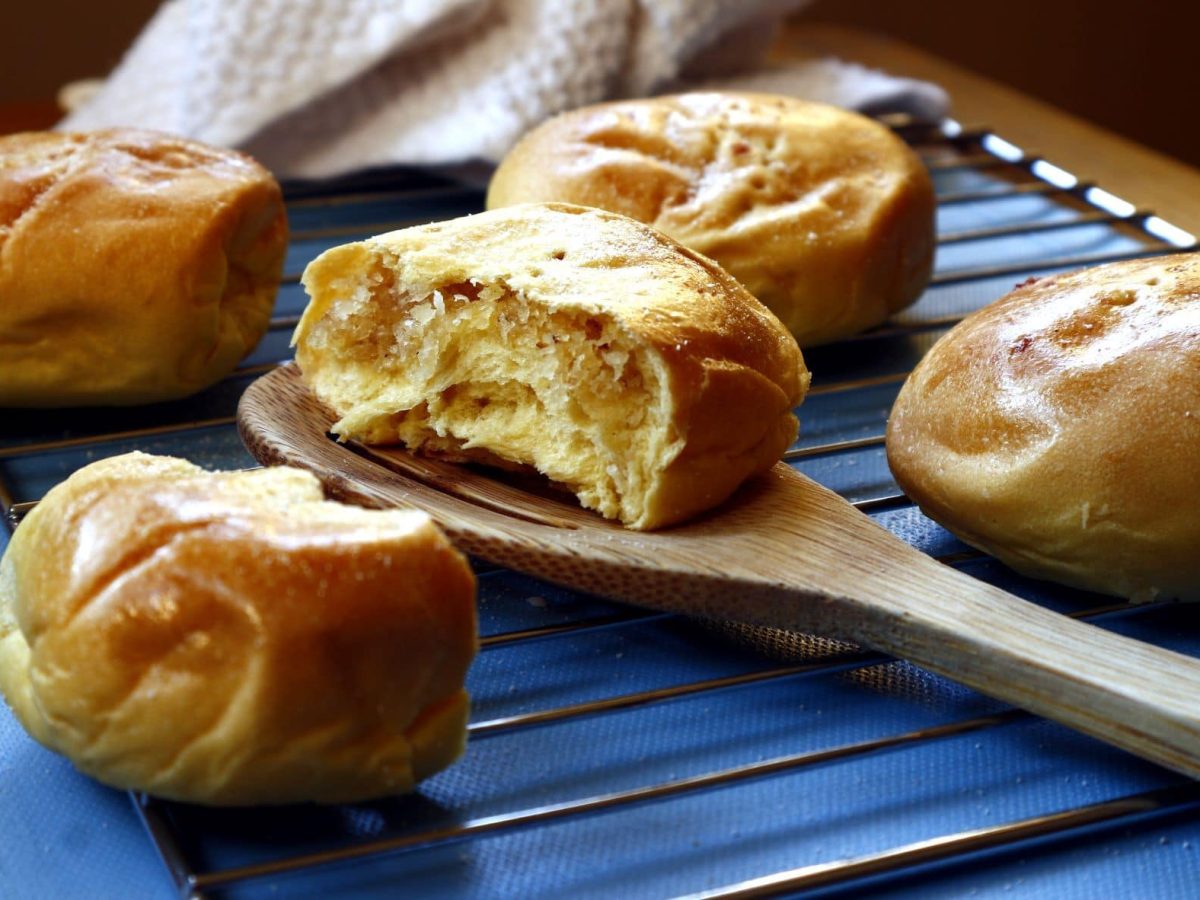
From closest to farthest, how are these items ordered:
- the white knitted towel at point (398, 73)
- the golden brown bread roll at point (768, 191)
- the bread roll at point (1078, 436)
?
the bread roll at point (1078, 436)
the golden brown bread roll at point (768, 191)
the white knitted towel at point (398, 73)

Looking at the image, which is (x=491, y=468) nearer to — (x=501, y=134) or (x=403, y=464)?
(x=403, y=464)

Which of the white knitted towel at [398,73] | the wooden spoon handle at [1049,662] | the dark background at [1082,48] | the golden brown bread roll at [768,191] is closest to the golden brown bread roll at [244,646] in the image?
the wooden spoon handle at [1049,662]

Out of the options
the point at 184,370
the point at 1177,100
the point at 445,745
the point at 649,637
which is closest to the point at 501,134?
the point at 184,370

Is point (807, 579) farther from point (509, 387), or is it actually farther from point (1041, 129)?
point (1041, 129)

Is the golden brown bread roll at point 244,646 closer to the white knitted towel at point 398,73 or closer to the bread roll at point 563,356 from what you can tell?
the bread roll at point 563,356

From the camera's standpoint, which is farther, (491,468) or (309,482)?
(491,468)

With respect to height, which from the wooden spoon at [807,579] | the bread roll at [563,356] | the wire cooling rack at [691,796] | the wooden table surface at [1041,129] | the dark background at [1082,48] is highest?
the bread roll at [563,356]

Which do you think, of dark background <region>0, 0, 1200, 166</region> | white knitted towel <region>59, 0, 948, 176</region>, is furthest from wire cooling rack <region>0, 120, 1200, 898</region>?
dark background <region>0, 0, 1200, 166</region>
